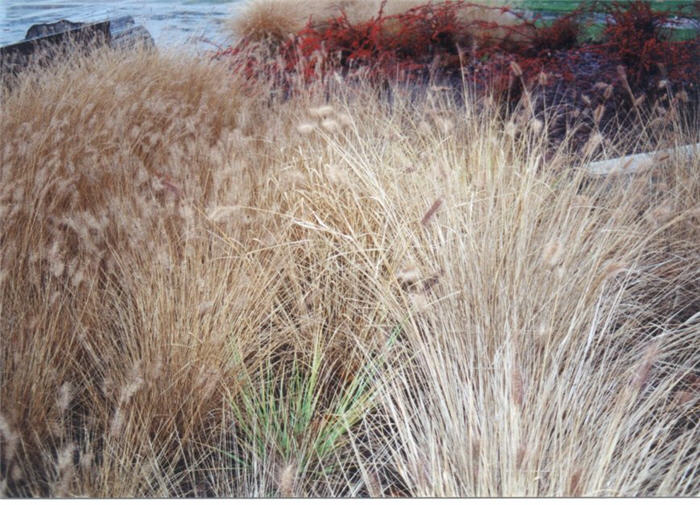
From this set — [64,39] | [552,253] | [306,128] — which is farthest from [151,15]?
[552,253]

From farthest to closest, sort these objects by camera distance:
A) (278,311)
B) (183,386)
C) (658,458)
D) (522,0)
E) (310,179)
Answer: (522,0) → (310,179) → (278,311) → (183,386) → (658,458)

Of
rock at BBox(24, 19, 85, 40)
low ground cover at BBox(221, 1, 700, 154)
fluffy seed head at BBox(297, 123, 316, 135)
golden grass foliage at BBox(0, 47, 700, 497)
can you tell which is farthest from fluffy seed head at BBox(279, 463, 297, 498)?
rock at BBox(24, 19, 85, 40)

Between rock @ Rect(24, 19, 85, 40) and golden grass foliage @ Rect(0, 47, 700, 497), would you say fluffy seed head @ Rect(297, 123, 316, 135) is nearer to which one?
golden grass foliage @ Rect(0, 47, 700, 497)

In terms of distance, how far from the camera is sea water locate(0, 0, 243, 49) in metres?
1.90

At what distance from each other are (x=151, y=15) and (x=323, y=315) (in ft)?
3.42

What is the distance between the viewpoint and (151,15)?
2.06m

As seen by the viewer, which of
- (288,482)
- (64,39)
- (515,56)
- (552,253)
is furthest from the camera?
(515,56)

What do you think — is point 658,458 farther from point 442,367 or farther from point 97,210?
point 97,210

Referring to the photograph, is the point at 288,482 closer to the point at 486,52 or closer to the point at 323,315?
the point at 323,315

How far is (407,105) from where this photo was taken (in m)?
2.43

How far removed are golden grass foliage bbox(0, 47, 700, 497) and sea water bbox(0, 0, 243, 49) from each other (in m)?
0.18

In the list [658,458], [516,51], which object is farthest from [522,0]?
[658,458]

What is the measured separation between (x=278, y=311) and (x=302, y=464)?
1.48ft

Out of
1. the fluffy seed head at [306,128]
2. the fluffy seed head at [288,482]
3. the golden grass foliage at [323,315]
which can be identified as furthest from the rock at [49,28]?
the fluffy seed head at [288,482]
